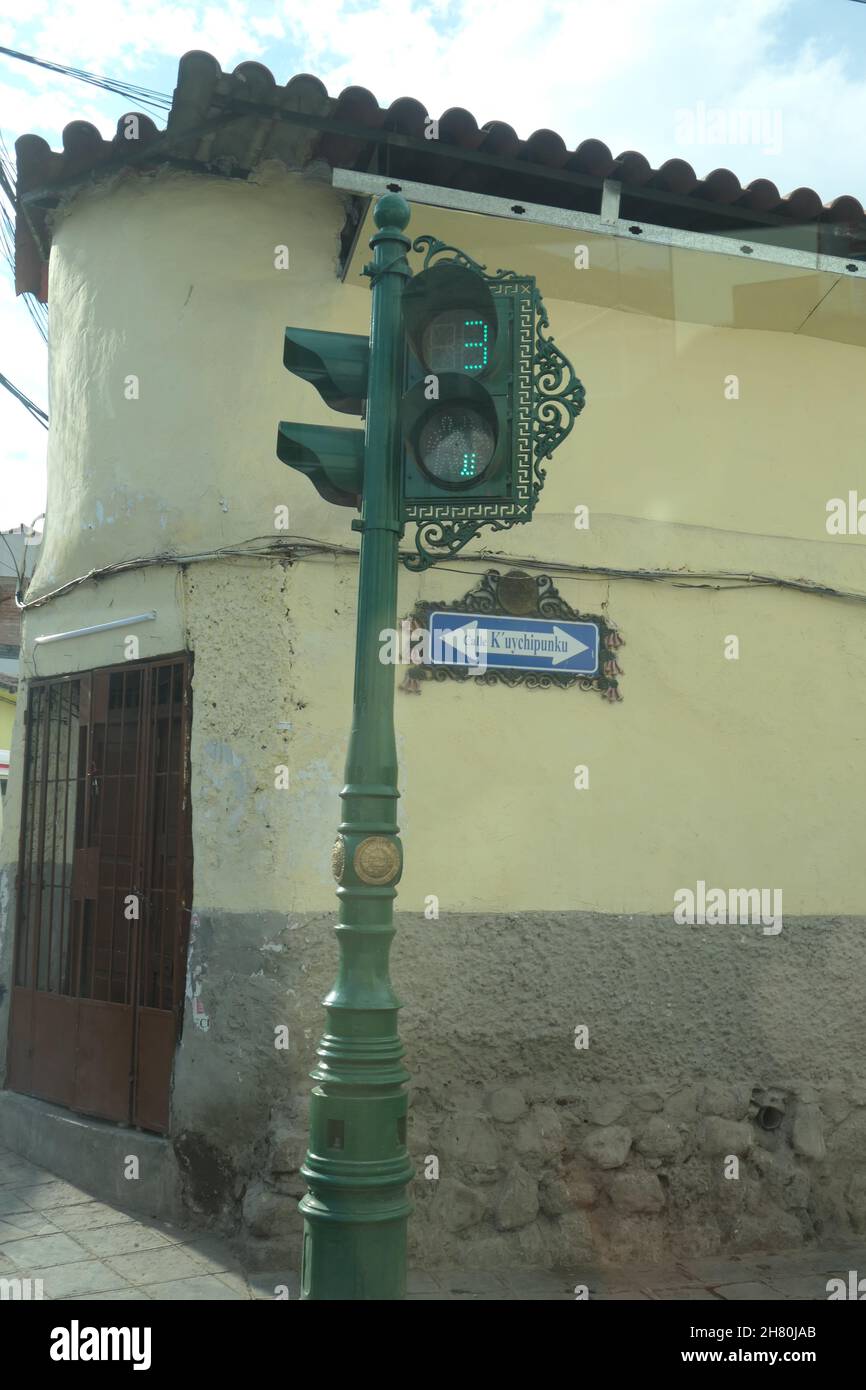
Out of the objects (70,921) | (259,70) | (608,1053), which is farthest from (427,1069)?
(259,70)

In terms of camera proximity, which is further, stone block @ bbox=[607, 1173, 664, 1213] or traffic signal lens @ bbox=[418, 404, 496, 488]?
stone block @ bbox=[607, 1173, 664, 1213]

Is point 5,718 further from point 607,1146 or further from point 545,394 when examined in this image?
point 545,394

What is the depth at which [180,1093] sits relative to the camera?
5.72 metres

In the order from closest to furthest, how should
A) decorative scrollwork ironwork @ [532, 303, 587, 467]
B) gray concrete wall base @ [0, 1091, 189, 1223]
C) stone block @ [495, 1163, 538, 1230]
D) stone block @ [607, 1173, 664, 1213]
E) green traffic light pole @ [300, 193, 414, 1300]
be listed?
1. green traffic light pole @ [300, 193, 414, 1300]
2. decorative scrollwork ironwork @ [532, 303, 587, 467]
3. stone block @ [495, 1163, 538, 1230]
4. stone block @ [607, 1173, 664, 1213]
5. gray concrete wall base @ [0, 1091, 189, 1223]

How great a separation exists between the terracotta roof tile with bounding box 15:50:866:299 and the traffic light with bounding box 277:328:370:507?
7.51 ft

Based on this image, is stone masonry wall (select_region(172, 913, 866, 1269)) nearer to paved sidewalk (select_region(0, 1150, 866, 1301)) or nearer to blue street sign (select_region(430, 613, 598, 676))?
paved sidewalk (select_region(0, 1150, 866, 1301))

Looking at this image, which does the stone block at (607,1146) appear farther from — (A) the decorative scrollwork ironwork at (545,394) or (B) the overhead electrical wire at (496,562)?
(A) the decorative scrollwork ironwork at (545,394)

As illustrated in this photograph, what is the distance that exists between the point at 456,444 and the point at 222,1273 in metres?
3.57

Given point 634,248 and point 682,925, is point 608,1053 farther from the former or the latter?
point 634,248

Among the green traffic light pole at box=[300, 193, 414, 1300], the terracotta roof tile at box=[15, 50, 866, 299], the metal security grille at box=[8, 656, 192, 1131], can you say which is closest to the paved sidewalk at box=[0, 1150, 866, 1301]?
the metal security grille at box=[8, 656, 192, 1131]

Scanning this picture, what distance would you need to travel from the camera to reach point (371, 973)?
3.48 metres

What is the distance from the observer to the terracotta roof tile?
5562 mm

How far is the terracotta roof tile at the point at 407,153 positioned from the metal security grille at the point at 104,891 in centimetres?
255
